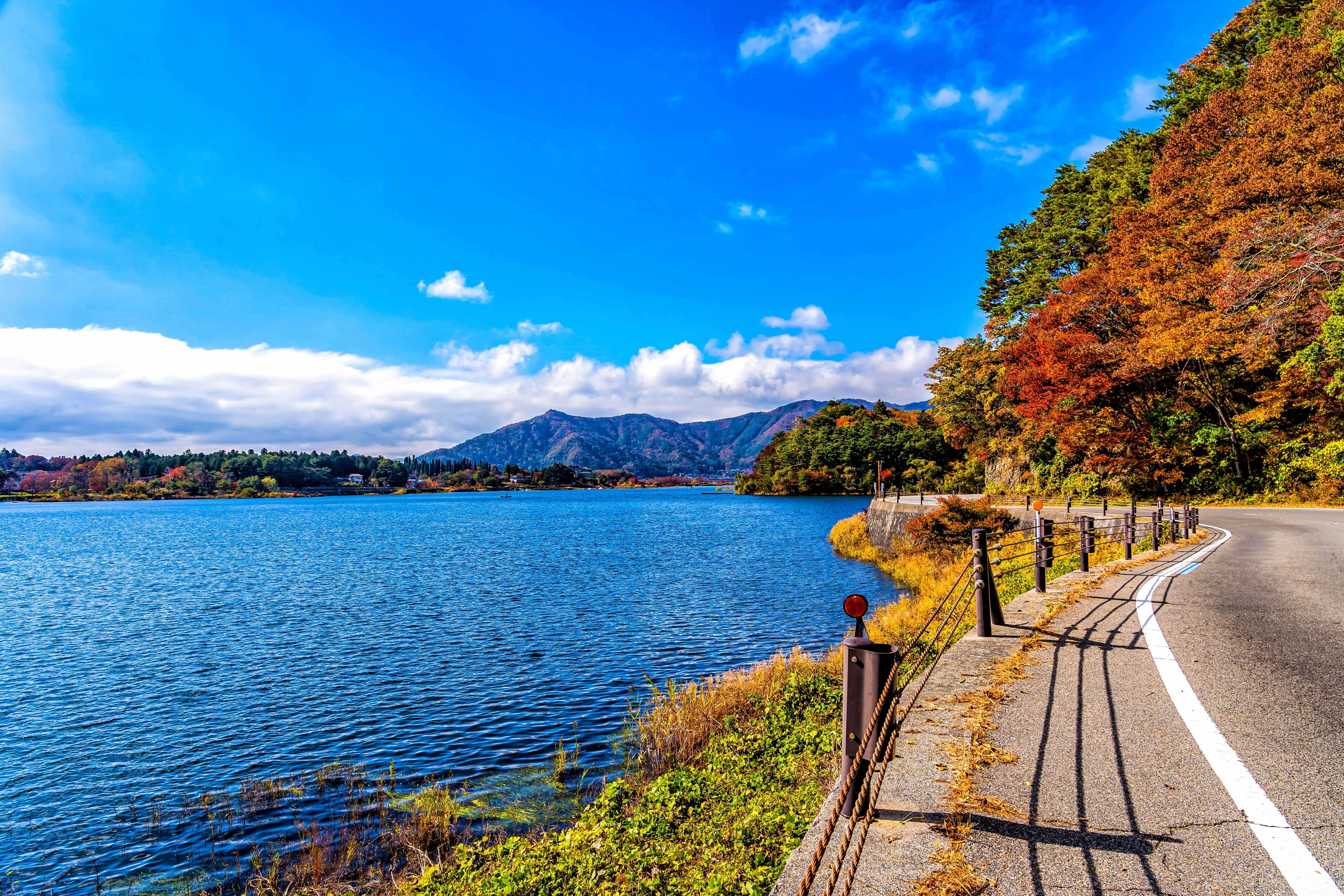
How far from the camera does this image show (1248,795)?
420 cm

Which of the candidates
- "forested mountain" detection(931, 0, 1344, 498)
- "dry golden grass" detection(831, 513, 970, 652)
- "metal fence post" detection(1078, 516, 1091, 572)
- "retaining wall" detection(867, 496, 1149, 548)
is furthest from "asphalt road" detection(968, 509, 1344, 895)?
"forested mountain" detection(931, 0, 1344, 498)

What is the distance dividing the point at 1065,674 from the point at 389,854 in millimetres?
7806

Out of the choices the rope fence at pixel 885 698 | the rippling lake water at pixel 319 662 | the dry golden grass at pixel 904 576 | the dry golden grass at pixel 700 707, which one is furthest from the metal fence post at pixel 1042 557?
the rippling lake water at pixel 319 662

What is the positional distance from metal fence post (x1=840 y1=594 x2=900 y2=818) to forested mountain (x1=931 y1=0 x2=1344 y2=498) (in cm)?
2387

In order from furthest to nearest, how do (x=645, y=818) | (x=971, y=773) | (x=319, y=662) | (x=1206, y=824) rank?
(x=319, y=662) < (x=645, y=818) < (x=971, y=773) < (x=1206, y=824)

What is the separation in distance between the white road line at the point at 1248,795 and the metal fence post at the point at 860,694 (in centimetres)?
202

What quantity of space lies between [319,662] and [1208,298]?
36.2 meters

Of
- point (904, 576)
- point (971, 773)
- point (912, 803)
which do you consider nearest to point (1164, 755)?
point (971, 773)

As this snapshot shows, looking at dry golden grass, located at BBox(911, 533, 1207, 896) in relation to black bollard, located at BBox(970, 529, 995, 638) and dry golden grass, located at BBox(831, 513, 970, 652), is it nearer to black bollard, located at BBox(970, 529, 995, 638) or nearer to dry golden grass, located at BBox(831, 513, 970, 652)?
black bollard, located at BBox(970, 529, 995, 638)

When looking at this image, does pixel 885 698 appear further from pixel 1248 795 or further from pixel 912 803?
pixel 1248 795

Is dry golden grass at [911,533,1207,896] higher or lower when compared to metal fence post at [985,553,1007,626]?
lower

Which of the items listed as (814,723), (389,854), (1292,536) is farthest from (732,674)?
(1292,536)

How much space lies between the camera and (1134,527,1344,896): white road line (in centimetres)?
329

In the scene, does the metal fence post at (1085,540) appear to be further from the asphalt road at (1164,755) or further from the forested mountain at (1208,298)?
the forested mountain at (1208,298)
